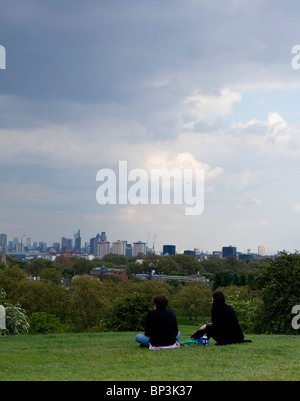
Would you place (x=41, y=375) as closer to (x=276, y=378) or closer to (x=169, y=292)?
(x=276, y=378)

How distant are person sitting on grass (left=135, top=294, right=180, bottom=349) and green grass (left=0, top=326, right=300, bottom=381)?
0.35 metres

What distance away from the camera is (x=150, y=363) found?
476 inches

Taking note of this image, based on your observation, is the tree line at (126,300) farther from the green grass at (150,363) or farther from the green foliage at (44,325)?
the green grass at (150,363)

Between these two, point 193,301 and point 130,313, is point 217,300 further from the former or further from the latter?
point 193,301

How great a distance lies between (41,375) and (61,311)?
5194cm

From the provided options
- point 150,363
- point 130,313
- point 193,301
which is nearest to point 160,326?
point 150,363

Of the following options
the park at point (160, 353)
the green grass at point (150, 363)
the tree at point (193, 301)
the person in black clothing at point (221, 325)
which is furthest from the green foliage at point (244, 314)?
the tree at point (193, 301)

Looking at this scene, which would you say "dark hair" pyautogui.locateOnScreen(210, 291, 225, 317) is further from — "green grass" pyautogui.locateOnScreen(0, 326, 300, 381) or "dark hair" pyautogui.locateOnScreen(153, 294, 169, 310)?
"dark hair" pyautogui.locateOnScreen(153, 294, 169, 310)

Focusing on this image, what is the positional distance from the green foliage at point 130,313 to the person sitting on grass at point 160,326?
17.7 metres

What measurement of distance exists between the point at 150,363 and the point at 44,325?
35631 millimetres

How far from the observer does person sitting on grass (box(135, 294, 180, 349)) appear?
14.1 meters

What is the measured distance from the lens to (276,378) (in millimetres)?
10211

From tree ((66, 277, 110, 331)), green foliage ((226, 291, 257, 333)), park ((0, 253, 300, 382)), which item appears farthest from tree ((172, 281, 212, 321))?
park ((0, 253, 300, 382))
